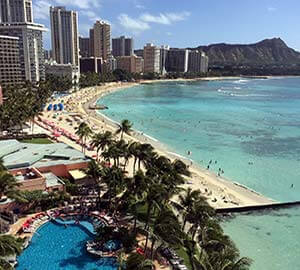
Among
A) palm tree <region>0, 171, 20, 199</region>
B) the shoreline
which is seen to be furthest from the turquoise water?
palm tree <region>0, 171, 20, 199</region>

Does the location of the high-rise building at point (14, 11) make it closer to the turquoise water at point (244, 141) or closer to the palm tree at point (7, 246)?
the turquoise water at point (244, 141)

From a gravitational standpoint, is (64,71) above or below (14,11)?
below

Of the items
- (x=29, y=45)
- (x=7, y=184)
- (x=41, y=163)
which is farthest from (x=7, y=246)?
(x=29, y=45)

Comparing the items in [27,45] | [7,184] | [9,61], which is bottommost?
[7,184]

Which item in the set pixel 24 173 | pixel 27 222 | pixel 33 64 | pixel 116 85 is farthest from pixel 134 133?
pixel 116 85

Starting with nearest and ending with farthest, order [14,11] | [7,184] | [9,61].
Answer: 1. [7,184]
2. [9,61]
3. [14,11]

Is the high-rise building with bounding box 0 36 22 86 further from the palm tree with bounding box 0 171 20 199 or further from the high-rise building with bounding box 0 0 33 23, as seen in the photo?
the palm tree with bounding box 0 171 20 199

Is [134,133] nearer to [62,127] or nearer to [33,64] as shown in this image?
[62,127]

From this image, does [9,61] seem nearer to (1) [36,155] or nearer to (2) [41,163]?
(1) [36,155]
